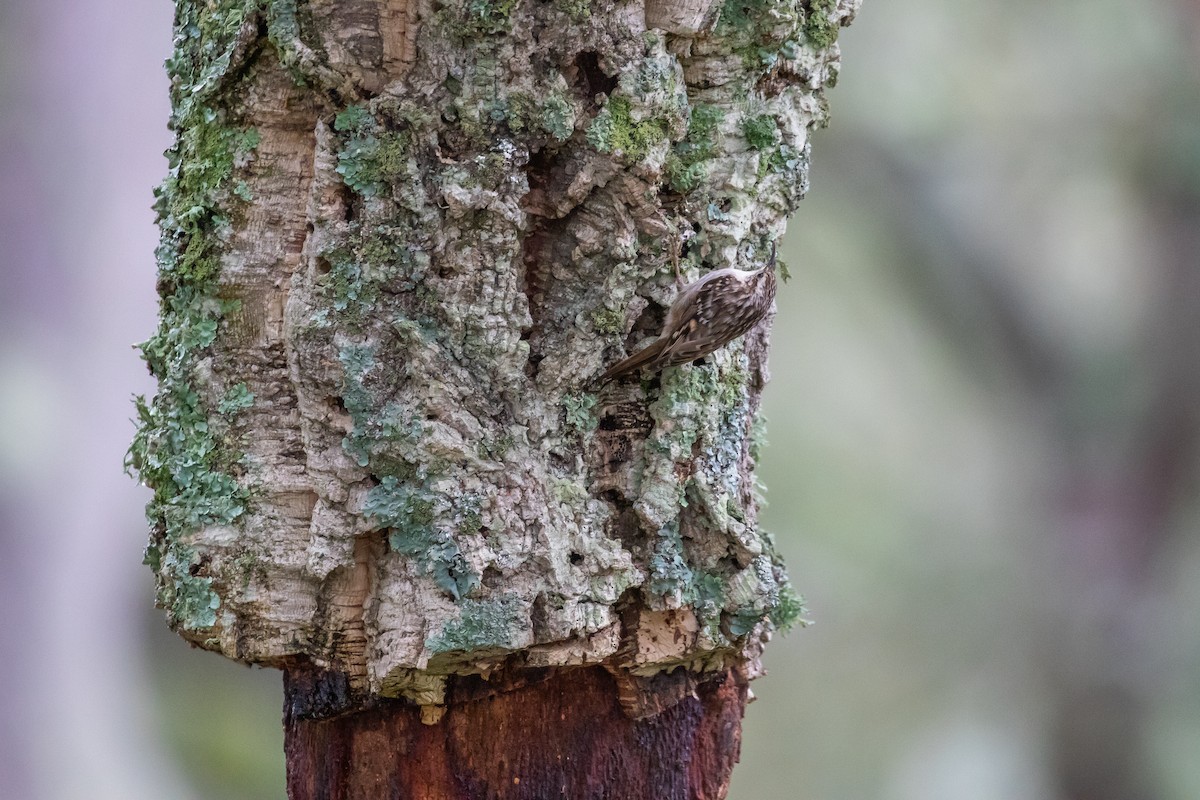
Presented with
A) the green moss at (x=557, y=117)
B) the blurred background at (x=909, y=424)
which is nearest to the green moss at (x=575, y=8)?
the green moss at (x=557, y=117)

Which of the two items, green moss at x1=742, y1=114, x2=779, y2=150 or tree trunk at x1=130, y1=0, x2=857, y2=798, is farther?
green moss at x1=742, y1=114, x2=779, y2=150

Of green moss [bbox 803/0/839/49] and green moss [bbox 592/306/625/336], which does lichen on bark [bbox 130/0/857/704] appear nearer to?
green moss [bbox 592/306/625/336]

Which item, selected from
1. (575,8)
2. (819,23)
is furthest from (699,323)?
(819,23)

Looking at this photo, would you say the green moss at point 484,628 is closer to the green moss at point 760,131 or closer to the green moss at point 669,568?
the green moss at point 669,568

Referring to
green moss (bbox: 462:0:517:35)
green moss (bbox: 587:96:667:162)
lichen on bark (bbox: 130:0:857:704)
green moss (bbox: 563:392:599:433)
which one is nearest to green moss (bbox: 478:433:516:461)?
lichen on bark (bbox: 130:0:857:704)

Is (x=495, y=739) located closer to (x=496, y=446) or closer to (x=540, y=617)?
(x=540, y=617)
